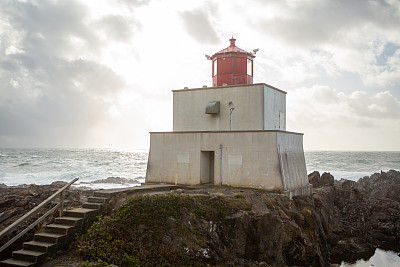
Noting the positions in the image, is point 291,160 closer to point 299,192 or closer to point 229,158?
point 299,192

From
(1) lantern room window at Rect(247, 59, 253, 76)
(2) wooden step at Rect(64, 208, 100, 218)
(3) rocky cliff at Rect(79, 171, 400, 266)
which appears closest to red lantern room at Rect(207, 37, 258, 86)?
(1) lantern room window at Rect(247, 59, 253, 76)

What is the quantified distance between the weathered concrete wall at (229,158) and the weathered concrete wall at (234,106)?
4.09 ft

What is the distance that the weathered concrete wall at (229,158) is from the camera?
15253 mm

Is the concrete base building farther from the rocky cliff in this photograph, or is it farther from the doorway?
the rocky cliff

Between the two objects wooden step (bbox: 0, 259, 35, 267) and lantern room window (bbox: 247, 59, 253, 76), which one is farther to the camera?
lantern room window (bbox: 247, 59, 253, 76)

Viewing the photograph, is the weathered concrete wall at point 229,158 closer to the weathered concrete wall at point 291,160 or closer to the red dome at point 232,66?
the weathered concrete wall at point 291,160

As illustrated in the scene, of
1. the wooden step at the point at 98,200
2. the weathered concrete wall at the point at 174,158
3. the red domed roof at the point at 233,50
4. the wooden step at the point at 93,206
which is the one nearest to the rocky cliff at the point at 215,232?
the wooden step at the point at 93,206

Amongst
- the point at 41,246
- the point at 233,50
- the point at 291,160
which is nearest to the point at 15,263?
the point at 41,246

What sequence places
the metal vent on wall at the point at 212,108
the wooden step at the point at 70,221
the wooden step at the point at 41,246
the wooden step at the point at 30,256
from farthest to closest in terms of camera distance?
the metal vent on wall at the point at 212,108 < the wooden step at the point at 70,221 < the wooden step at the point at 41,246 < the wooden step at the point at 30,256

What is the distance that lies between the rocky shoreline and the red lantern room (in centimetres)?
638

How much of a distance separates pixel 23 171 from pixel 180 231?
43.6 metres

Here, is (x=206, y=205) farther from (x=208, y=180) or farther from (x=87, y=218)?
(x=208, y=180)

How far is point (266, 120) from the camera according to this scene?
16938 mm

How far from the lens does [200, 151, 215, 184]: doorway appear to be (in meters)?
16.8
